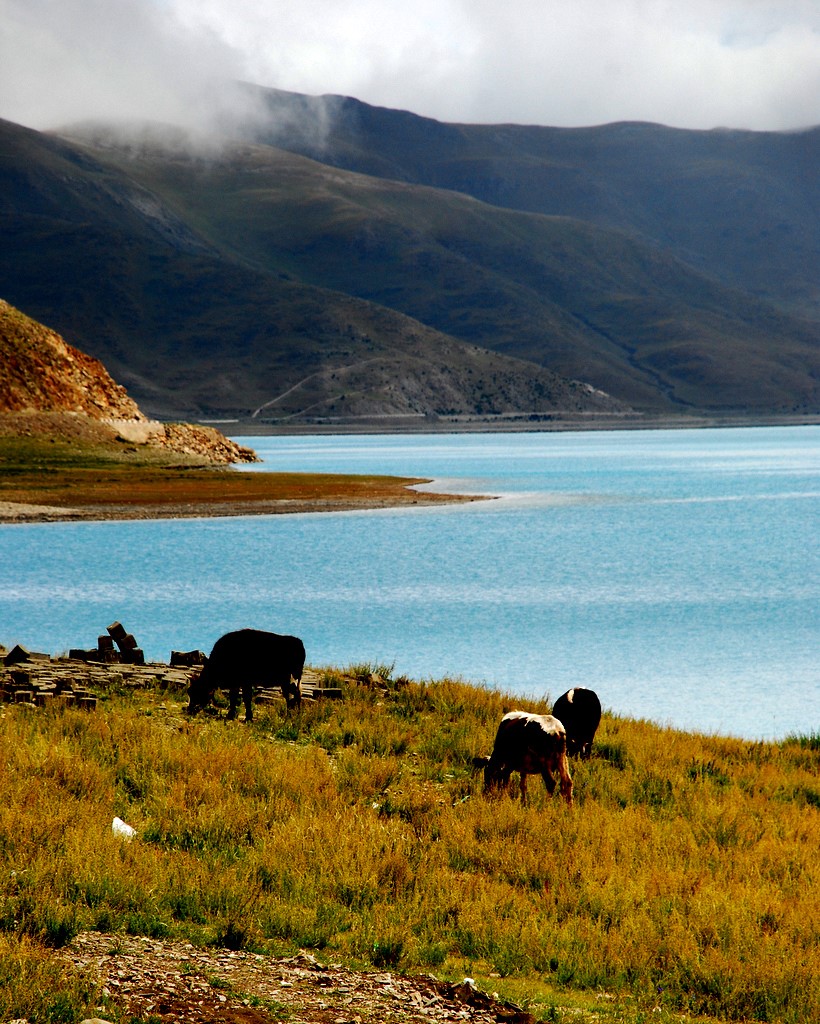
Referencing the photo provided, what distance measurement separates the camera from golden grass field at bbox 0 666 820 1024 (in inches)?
316

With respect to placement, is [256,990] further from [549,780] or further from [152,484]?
[152,484]

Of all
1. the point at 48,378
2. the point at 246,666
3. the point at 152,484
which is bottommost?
the point at 246,666

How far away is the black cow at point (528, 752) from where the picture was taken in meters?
11.9

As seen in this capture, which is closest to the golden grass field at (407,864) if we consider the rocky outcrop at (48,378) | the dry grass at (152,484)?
the dry grass at (152,484)

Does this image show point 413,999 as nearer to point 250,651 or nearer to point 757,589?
point 250,651

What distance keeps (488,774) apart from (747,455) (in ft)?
399

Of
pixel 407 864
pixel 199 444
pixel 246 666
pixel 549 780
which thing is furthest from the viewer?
pixel 199 444

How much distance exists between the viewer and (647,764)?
14.8 metres

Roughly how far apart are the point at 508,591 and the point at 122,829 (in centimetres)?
3143

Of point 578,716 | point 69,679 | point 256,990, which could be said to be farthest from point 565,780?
point 69,679

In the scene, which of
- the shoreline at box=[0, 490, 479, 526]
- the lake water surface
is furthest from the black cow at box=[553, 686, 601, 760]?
the shoreline at box=[0, 490, 479, 526]

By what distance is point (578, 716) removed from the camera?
47.4 feet

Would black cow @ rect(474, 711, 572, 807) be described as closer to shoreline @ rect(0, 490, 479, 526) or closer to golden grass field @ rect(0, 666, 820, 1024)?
golden grass field @ rect(0, 666, 820, 1024)

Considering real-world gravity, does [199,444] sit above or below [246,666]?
above
